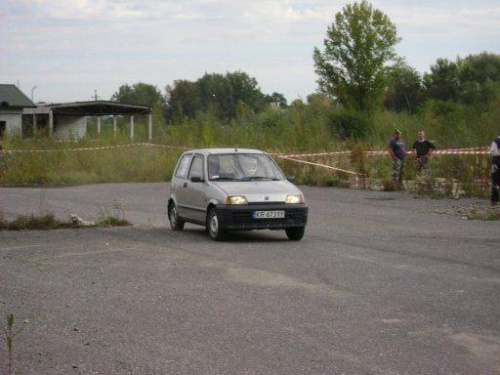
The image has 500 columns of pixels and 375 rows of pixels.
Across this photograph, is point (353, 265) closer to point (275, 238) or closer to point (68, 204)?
point (275, 238)

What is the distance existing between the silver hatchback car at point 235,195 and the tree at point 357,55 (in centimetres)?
5902

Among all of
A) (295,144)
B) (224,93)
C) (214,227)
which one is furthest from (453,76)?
(214,227)

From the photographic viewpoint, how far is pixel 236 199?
51.0ft

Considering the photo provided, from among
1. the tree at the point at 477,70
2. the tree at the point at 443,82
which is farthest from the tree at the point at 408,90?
the tree at the point at 477,70

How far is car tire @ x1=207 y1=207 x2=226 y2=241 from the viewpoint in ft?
51.1

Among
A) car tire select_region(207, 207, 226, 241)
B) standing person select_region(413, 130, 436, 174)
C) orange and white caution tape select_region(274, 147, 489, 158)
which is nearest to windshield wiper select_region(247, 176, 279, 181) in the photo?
car tire select_region(207, 207, 226, 241)

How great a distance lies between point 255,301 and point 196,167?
25.6 feet

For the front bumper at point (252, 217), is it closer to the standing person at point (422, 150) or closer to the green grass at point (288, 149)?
the green grass at point (288, 149)

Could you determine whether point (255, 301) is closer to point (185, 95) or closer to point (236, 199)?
point (236, 199)

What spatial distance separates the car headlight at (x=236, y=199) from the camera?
1552 centimetres

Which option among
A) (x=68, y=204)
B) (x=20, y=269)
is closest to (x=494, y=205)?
(x=68, y=204)

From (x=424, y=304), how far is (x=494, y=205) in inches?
561

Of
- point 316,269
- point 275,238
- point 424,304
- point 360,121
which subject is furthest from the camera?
point 360,121

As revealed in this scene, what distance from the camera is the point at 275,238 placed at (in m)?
16.5
